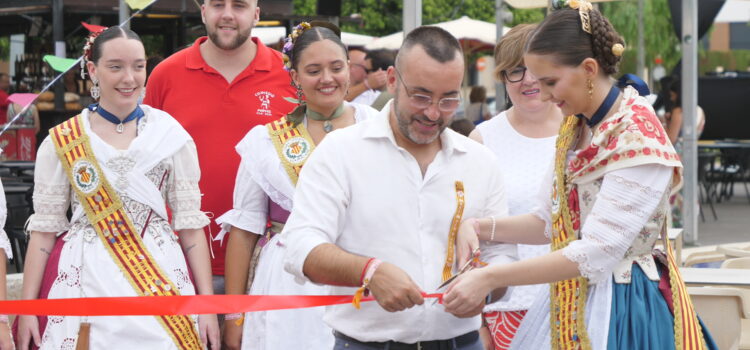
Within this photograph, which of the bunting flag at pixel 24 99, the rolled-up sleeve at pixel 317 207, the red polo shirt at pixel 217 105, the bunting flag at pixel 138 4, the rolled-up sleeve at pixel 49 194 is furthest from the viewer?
the bunting flag at pixel 138 4

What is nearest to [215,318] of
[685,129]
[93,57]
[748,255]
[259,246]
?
[259,246]

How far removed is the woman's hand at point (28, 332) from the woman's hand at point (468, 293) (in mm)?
1742

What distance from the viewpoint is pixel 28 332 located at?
396 cm

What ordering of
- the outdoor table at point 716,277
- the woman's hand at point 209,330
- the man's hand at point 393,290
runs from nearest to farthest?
the man's hand at point 393,290 → the woman's hand at point 209,330 → the outdoor table at point 716,277

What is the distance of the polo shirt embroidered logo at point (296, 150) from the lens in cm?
414

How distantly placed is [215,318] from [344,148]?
53.2 inches

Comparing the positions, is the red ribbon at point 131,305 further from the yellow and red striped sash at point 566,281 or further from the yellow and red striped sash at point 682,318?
the yellow and red striped sash at point 682,318

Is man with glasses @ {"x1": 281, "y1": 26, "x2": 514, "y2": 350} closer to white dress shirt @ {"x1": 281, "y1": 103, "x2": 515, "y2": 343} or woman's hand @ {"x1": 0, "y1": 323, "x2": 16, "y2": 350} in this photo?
white dress shirt @ {"x1": 281, "y1": 103, "x2": 515, "y2": 343}

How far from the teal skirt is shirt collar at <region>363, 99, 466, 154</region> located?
0.62 m

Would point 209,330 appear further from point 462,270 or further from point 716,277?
point 716,277

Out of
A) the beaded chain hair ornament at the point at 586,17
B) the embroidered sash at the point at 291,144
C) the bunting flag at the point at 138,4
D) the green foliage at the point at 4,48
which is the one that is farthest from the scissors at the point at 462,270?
the green foliage at the point at 4,48

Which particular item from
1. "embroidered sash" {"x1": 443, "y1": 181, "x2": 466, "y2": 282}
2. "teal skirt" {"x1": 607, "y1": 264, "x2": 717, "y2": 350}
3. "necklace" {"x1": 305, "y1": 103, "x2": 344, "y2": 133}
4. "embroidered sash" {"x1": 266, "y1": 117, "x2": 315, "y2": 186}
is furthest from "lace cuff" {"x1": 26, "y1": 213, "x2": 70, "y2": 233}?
"teal skirt" {"x1": 607, "y1": 264, "x2": 717, "y2": 350}

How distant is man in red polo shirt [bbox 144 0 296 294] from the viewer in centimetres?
473

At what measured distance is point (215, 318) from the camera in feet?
13.7
